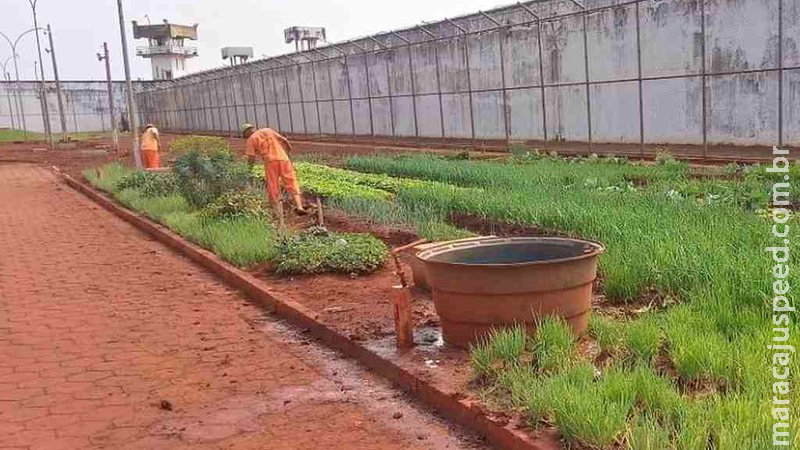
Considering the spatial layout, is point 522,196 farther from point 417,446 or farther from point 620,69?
point 620,69

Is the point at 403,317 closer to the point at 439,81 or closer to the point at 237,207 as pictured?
the point at 237,207

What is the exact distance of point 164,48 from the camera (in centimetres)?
7412

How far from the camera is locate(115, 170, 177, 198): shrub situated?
13969mm

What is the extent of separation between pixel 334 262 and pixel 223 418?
2926 millimetres

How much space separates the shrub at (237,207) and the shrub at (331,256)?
2625 millimetres

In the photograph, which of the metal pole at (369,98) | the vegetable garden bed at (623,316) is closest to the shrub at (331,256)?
the vegetable garden bed at (623,316)

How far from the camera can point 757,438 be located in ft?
8.80

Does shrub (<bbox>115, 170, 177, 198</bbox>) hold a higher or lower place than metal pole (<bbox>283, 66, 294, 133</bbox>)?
lower

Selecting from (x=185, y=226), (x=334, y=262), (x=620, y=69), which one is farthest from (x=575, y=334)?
(x=620, y=69)

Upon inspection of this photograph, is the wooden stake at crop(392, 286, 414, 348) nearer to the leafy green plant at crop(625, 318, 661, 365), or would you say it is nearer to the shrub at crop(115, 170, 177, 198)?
the leafy green plant at crop(625, 318, 661, 365)

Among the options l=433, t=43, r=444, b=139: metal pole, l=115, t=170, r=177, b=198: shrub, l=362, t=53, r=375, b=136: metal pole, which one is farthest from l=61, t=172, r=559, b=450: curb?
l=362, t=53, r=375, b=136: metal pole

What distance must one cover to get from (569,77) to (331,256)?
15.6m

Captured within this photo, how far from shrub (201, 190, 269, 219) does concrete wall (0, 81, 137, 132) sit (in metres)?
50.3

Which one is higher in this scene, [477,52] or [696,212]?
[477,52]
